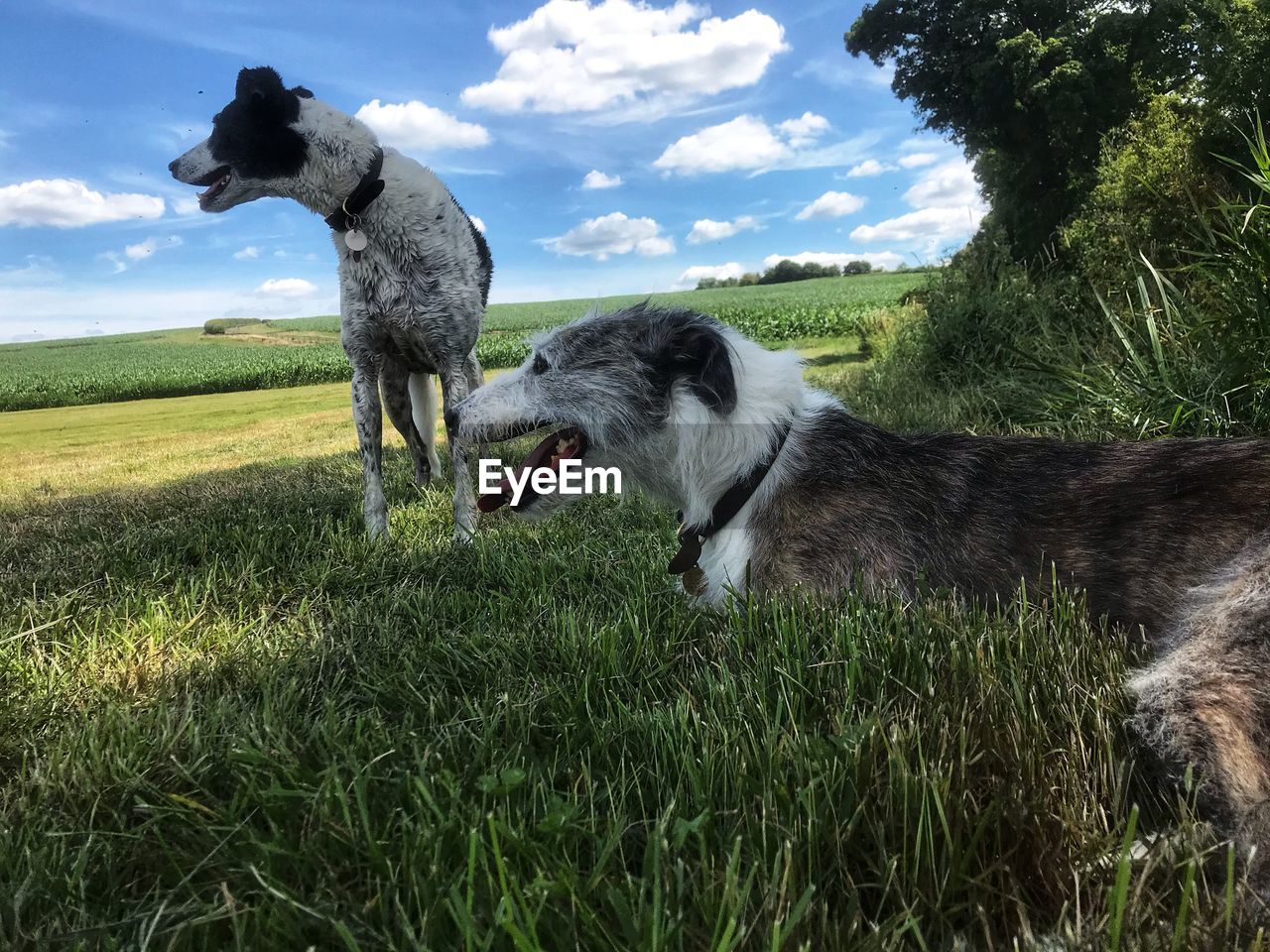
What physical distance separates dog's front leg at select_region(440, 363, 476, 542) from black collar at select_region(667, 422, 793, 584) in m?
1.76

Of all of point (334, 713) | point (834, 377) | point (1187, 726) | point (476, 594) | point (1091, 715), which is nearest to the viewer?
point (1187, 726)

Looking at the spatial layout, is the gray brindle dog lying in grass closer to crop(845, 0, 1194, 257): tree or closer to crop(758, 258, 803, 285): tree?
crop(845, 0, 1194, 257): tree

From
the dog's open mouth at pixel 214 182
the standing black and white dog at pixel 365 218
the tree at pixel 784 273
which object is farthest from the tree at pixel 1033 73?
the tree at pixel 784 273

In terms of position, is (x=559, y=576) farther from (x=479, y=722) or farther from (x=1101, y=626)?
(x=1101, y=626)

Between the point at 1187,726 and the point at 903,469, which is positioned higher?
the point at 903,469

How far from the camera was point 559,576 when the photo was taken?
349cm

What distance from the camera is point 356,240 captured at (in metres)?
4.71

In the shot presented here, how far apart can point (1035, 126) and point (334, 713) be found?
27.6 meters

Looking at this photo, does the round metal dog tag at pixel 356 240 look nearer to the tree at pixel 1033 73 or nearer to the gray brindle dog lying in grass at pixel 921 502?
the gray brindle dog lying in grass at pixel 921 502

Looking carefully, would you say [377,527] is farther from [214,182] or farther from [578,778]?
[578,778]

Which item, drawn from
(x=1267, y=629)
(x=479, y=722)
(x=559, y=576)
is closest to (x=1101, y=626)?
(x=1267, y=629)

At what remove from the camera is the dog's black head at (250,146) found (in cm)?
473

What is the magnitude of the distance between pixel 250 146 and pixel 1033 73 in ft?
78.8

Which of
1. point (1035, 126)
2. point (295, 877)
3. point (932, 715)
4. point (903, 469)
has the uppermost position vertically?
point (1035, 126)
